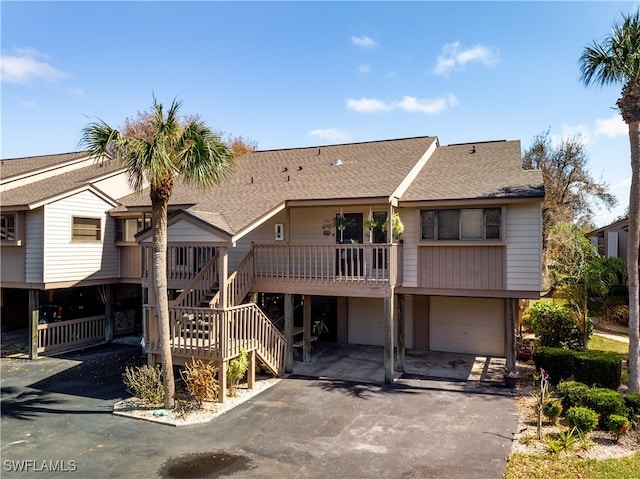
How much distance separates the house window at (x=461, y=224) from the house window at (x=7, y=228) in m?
14.3

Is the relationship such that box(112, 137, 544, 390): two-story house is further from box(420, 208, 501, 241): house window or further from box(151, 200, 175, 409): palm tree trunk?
box(151, 200, 175, 409): palm tree trunk

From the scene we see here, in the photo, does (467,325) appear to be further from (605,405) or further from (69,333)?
(69,333)

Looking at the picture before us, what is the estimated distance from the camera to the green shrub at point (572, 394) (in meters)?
9.05

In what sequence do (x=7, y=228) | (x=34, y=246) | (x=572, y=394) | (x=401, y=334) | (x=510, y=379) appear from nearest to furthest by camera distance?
(x=572, y=394)
(x=510, y=379)
(x=401, y=334)
(x=34, y=246)
(x=7, y=228)

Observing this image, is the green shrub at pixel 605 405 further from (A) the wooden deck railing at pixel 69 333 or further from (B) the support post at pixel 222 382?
(A) the wooden deck railing at pixel 69 333

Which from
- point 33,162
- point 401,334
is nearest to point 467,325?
point 401,334

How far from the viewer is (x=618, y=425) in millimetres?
8078

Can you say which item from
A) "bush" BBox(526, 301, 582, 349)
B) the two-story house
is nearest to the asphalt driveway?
the two-story house

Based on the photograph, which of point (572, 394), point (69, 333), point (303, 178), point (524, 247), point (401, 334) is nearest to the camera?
point (572, 394)

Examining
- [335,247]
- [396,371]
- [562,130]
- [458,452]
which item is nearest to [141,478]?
[458,452]

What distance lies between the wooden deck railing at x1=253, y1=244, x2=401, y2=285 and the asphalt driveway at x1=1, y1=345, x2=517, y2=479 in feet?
9.67

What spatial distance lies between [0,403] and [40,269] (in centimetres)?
556

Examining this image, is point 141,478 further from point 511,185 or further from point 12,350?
point 12,350

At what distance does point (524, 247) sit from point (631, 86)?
14.9 feet
